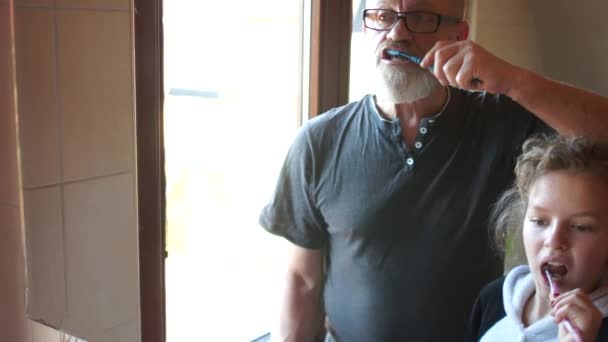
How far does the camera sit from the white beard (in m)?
1.01

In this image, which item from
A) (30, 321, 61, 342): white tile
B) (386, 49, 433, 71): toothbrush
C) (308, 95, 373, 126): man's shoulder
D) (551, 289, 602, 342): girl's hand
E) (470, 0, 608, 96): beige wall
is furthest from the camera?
(470, 0, 608, 96): beige wall

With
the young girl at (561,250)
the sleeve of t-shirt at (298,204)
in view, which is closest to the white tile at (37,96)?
the sleeve of t-shirt at (298,204)

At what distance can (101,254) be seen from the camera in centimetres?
82

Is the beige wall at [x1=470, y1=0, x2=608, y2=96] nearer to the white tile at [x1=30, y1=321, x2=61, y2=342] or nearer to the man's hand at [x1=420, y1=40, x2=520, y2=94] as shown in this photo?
the man's hand at [x1=420, y1=40, x2=520, y2=94]

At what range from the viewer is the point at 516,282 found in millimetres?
849

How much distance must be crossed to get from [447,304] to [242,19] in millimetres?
660

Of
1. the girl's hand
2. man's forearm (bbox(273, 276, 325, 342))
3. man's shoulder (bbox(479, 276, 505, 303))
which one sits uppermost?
the girl's hand

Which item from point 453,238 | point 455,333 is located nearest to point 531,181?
point 453,238

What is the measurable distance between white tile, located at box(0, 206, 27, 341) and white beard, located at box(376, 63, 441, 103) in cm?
57

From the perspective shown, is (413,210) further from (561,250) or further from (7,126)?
(7,126)

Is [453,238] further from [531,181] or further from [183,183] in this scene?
[183,183]

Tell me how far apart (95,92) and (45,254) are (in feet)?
0.65

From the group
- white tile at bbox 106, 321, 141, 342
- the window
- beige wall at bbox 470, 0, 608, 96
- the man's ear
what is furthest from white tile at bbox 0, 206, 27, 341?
beige wall at bbox 470, 0, 608, 96

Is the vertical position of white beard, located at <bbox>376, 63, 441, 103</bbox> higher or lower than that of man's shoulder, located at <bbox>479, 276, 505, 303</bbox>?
higher
